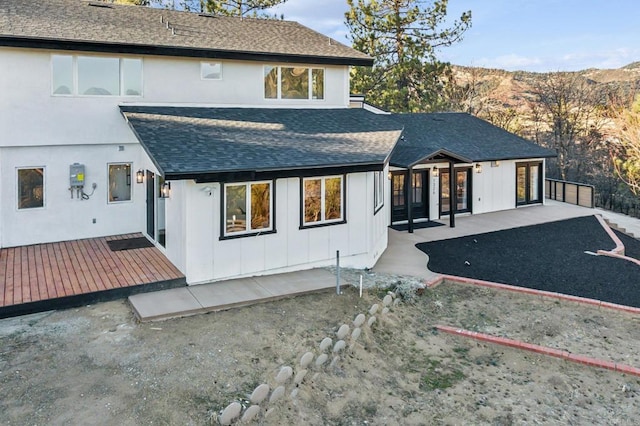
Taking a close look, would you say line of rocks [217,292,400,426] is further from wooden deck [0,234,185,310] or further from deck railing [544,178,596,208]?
deck railing [544,178,596,208]

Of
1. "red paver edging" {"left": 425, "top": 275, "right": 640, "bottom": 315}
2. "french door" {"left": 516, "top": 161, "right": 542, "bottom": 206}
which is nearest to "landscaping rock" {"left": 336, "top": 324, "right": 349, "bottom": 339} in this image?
"red paver edging" {"left": 425, "top": 275, "right": 640, "bottom": 315}

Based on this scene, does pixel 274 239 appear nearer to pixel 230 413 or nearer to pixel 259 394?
pixel 259 394

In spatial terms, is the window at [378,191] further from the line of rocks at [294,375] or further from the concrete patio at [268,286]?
the line of rocks at [294,375]

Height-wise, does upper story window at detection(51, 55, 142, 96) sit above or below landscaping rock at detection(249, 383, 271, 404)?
above

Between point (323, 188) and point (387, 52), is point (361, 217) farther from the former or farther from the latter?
point (387, 52)

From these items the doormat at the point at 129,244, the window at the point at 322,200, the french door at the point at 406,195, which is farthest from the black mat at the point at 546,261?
the doormat at the point at 129,244

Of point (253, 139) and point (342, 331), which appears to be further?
point (253, 139)

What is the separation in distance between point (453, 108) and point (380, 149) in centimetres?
2554

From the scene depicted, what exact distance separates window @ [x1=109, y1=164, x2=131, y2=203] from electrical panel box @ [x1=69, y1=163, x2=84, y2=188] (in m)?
0.76

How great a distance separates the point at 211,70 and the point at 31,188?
5750 millimetres

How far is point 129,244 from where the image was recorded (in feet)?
37.7

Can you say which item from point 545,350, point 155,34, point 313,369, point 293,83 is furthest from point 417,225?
point 313,369

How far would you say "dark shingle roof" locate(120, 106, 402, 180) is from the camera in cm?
898

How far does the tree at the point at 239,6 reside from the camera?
1131 inches
